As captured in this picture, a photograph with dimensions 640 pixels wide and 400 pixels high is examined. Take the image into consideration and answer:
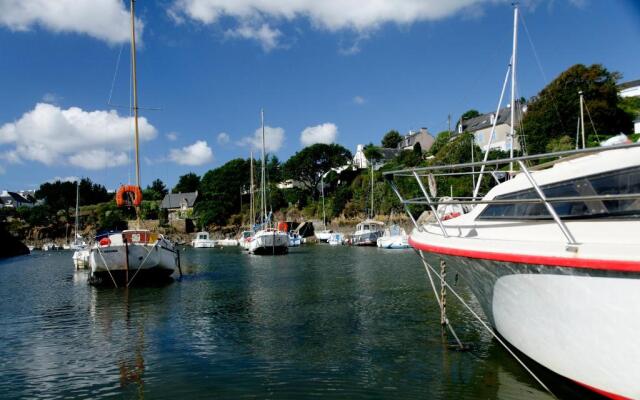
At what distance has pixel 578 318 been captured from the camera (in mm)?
6195

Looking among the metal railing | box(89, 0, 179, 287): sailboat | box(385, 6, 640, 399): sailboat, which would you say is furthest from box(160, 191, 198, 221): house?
box(385, 6, 640, 399): sailboat

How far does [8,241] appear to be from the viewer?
71.8 m

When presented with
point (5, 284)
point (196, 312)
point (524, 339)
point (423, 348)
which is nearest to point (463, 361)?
point (423, 348)

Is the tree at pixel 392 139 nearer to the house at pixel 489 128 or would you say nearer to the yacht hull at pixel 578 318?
the house at pixel 489 128

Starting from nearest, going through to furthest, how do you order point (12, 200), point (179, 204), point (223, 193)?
point (223, 193) → point (179, 204) → point (12, 200)

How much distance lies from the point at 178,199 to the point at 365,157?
4895 cm

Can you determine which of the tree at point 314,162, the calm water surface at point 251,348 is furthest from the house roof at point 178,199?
the calm water surface at point 251,348

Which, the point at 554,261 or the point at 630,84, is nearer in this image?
the point at 554,261

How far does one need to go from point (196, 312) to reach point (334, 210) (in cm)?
6919

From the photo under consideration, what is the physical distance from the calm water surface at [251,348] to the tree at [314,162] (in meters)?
74.4

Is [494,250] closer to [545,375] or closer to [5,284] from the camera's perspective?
[545,375]

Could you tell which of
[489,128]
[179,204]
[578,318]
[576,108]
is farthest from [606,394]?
[179,204]

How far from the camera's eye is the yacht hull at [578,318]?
570 centimetres

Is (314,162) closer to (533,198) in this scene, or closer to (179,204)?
(179,204)
